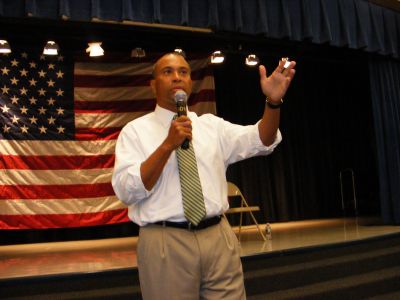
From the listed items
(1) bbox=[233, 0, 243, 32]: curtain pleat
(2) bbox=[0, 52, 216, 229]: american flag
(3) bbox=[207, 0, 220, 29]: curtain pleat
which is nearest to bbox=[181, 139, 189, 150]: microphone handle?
(3) bbox=[207, 0, 220, 29]: curtain pleat

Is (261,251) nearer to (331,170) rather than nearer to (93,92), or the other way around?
(93,92)

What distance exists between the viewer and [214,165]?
1.74 m

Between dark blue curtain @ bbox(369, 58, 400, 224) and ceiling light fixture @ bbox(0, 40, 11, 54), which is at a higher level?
ceiling light fixture @ bbox(0, 40, 11, 54)

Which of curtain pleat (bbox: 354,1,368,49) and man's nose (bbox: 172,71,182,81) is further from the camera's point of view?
curtain pleat (bbox: 354,1,368,49)

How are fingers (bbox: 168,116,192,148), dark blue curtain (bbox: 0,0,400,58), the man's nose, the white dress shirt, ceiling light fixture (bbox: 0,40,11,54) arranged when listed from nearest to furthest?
fingers (bbox: 168,116,192,148) < the white dress shirt < the man's nose < dark blue curtain (bbox: 0,0,400,58) < ceiling light fixture (bbox: 0,40,11,54)

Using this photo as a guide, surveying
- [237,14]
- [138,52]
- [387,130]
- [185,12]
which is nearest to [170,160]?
[185,12]

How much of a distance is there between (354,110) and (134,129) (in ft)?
29.9

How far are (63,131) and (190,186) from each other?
5300mm

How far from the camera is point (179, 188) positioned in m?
1.65

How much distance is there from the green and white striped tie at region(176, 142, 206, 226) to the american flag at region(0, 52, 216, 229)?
512 centimetres

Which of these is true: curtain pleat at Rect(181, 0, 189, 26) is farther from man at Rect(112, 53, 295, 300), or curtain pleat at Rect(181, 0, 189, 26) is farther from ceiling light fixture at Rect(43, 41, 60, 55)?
man at Rect(112, 53, 295, 300)

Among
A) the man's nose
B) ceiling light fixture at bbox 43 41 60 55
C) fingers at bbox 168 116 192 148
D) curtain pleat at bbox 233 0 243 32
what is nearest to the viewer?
fingers at bbox 168 116 192 148

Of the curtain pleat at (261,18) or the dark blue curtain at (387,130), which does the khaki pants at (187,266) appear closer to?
the curtain pleat at (261,18)

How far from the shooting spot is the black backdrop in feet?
29.8
